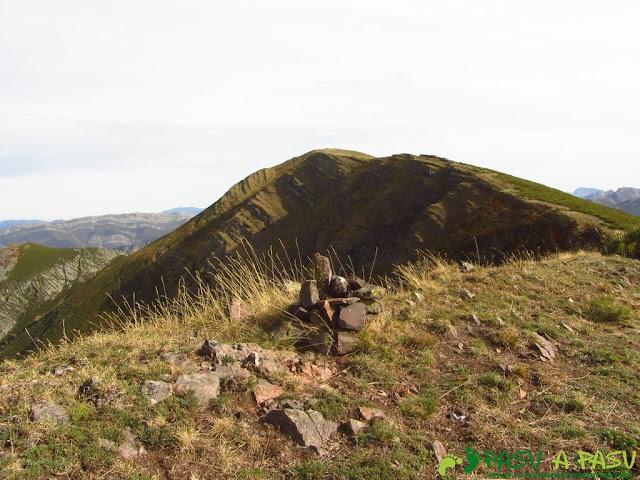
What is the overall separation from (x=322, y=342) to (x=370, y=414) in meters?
1.79

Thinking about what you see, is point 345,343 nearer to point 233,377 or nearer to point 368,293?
point 368,293

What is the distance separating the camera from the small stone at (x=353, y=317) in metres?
6.66

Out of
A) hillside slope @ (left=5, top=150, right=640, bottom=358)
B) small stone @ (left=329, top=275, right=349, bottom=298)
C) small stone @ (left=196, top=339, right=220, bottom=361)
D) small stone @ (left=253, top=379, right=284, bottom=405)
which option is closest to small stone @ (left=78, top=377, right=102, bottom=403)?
small stone @ (left=196, top=339, right=220, bottom=361)

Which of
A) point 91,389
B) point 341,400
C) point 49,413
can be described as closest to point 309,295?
point 341,400

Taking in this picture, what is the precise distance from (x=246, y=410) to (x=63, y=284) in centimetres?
21616

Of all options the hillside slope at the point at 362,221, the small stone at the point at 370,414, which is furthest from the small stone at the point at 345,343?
the hillside slope at the point at 362,221

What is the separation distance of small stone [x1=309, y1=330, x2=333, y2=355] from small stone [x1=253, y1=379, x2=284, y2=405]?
132 centimetres

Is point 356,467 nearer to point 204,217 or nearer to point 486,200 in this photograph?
point 486,200

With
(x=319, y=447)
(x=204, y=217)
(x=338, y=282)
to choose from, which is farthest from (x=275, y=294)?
(x=204, y=217)

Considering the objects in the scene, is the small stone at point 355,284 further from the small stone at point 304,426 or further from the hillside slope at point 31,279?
the hillside slope at point 31,279

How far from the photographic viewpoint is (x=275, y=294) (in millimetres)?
7980

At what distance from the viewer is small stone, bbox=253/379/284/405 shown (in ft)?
15.9

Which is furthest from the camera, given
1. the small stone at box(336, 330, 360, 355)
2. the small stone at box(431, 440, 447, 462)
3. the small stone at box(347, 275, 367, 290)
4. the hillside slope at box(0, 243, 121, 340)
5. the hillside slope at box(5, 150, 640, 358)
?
the hillside slope at box(0, 243, 121, 340)

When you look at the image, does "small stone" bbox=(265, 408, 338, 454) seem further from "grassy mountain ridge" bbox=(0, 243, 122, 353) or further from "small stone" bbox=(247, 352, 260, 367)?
"grassy mountain ridge" bbox=(0, 243, 122, 353)
